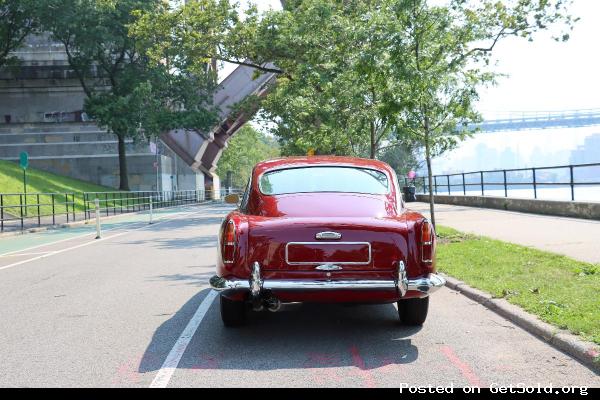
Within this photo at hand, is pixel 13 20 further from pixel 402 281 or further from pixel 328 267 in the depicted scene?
pixel 402 281

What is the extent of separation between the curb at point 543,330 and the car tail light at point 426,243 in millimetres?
1128

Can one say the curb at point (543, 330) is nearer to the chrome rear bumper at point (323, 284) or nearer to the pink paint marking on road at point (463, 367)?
the pink paint marking on road at point (463, 367)

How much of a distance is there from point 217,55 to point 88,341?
999 inches

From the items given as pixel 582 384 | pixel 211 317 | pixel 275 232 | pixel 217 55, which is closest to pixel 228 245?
pixel 275 232

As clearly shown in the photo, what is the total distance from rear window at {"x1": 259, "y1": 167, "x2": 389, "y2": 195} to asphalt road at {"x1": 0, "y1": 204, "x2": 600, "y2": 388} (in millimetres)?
1318

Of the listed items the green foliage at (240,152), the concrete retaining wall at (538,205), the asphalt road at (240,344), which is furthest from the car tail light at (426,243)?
the green foliage at (240,152)

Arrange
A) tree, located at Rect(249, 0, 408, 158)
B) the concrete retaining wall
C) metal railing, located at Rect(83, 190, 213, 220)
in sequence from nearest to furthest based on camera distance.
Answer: the concrete retaining wall → tree, located at Rect(249, 0, 408, 158) → metal railing, located at Rect(83, 190, 213, 220)

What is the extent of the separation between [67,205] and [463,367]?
25257 mm

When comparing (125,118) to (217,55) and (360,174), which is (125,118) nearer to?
(217,55)

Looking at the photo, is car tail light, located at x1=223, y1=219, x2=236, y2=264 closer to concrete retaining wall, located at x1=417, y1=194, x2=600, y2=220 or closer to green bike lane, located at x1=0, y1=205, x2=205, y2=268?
green bike lane, located at x1=0, y1=205, x2=205, y2=268

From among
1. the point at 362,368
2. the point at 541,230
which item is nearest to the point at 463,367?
the point at 362,368

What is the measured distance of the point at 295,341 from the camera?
6.02 m

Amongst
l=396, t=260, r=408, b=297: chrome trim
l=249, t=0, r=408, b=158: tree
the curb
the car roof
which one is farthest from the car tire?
l=249, t=0, r=408, b=158: tree

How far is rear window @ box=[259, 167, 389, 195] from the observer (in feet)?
22.4
